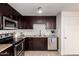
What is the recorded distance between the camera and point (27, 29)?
21.6 ft

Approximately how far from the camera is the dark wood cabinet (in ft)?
19.7

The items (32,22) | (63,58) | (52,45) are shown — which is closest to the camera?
(63,58)

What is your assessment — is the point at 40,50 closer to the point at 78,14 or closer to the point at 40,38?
the point at 40,38

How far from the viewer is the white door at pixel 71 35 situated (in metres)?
5.00

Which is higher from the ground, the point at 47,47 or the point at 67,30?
the point at 67,30

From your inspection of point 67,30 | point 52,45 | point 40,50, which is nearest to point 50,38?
point 52,45

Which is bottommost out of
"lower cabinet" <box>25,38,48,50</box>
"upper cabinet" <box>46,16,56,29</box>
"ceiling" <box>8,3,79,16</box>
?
"lower cabinet" <box>25,38,48,50</box>

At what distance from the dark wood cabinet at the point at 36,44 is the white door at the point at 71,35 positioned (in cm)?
135

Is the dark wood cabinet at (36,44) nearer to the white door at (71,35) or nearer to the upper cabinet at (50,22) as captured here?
the upper cabinet at (50,22)

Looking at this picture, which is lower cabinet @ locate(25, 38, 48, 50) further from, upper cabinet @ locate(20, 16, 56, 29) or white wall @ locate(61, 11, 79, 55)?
white wall @ locate(61, 11, 79, 55)

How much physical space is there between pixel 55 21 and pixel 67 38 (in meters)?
1.68

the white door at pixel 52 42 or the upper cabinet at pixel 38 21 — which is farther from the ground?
the upper cabinet at pixel 38 21

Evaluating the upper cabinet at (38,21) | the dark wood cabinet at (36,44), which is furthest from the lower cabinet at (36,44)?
the upper cabinet at (38,21)

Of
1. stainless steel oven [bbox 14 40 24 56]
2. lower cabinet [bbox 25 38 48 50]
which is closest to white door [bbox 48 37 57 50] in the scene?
lower cabinet [bbox 25 38 48 50]
